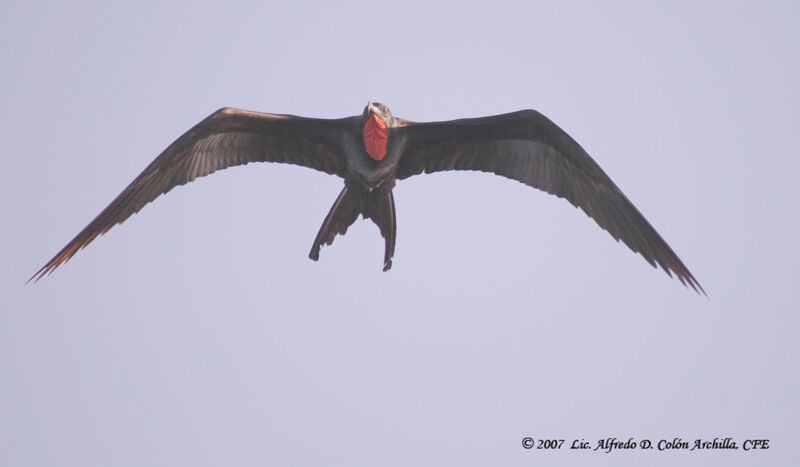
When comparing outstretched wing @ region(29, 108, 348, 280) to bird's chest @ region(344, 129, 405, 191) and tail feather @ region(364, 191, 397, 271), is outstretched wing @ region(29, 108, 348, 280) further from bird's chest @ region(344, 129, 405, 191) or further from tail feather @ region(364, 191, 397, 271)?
tail feather @ region(364, 191, 397, 271)

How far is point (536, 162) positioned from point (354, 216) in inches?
79.1

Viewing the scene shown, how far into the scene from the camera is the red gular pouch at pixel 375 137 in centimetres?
881

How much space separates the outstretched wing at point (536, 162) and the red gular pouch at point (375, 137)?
533 millimetres

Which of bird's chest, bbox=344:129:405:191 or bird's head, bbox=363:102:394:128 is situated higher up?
bird's head, bbox=363:102:394:128

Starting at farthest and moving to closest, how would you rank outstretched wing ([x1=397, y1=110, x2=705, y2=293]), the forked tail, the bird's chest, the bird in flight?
the forked tail → the bird's chest → the bird in flight → outstretched wing ([x1=397, y1=110, x2=705, y2=293])

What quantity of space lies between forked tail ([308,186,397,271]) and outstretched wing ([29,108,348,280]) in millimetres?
411

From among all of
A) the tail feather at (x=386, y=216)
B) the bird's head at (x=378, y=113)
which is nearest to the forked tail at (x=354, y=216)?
the tail feather at (x=386, y=216)

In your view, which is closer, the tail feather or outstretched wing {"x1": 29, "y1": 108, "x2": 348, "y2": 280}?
outstretched wing {"x1": 29, "y1": 108, "x2": 348, "y2": 280}

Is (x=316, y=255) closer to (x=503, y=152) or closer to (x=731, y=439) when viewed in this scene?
(x=503, y=152)

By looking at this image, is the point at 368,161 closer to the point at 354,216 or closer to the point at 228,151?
the point at 354,216

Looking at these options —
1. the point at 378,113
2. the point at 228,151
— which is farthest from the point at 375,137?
the point at 228,151

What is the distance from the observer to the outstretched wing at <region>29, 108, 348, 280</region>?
8.68 metres

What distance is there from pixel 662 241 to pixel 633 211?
461 millimetres

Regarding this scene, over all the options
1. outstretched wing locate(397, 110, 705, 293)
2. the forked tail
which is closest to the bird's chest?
the forked tail
